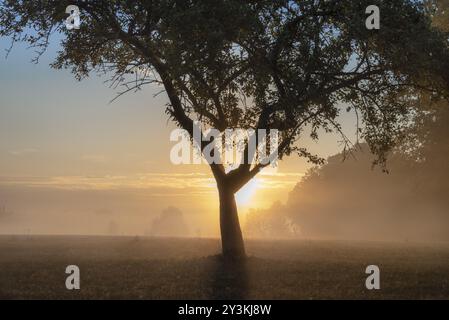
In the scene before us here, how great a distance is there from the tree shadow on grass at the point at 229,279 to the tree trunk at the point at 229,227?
84 centimetres

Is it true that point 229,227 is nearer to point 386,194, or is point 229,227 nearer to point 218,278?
point 218,278

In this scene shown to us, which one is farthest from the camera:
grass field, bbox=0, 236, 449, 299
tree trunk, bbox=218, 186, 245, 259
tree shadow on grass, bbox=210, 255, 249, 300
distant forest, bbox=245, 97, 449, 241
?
distant forest, bbox=245, 97, 449, 241

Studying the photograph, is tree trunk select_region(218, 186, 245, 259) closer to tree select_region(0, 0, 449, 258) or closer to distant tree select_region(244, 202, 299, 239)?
tree select_region(0, 0, 449, 258)

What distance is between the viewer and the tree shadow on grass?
19.9m

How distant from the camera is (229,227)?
3086 cm

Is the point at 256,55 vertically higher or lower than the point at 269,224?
higher

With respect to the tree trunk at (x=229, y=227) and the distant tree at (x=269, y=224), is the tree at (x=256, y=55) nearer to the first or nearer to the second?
the tree trunk at (x=229, y=227)

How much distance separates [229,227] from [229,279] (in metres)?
7.77

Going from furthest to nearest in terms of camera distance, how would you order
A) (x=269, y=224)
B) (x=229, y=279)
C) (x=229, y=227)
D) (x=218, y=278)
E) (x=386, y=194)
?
(x=269, y=224) < (x=386, y=194) < (x=229, y=227) < (x=218, y=278) < (x=229, y=279)

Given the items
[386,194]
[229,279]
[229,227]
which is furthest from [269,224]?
[229,279]

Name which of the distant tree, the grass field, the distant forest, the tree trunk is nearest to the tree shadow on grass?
the grass field

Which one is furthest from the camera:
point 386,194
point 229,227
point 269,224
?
point 269,224

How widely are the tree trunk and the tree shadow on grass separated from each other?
A: 0.84 metres
